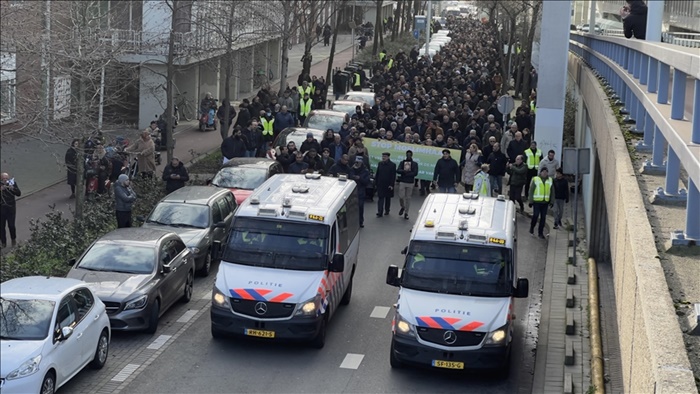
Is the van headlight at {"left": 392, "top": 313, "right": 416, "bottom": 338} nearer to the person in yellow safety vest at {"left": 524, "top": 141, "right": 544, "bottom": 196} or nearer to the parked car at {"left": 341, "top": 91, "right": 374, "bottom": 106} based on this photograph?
the person in yellow safety vest at {"left": 524, "top": 141, "right": 544, "bottom": 196}

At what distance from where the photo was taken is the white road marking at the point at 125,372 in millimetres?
14475

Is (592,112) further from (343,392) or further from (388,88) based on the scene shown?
(388,88)

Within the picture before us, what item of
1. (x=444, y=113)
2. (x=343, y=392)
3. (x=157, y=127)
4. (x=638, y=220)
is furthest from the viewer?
(x=157, y=127)

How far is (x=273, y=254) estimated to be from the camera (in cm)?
1608

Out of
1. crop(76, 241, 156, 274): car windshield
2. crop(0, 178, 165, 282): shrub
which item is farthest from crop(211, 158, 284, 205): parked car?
crop(76, 241, 156, 274): car windshield

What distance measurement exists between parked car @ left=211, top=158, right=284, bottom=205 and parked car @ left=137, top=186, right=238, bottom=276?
197 centimetres

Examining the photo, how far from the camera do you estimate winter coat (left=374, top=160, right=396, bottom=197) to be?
25062 millimetres

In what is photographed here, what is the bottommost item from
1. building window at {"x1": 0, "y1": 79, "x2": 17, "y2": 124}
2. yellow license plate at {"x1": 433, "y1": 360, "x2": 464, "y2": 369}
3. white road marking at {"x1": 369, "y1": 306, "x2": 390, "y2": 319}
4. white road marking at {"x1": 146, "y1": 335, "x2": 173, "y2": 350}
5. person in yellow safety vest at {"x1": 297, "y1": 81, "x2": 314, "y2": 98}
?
white road marking at {"x1": 146, "y1": 335, "x2": 173, "y2": 350}

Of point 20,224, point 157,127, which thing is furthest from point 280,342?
point 157,127

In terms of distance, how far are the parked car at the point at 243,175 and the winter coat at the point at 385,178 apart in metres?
2.29

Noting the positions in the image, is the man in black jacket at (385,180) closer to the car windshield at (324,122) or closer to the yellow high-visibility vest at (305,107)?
the car windshield at (324,122)

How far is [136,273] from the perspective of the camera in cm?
1650

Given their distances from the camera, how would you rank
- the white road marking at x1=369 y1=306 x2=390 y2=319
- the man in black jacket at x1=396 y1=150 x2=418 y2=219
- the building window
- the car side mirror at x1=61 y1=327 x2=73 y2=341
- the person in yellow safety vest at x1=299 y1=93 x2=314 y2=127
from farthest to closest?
1. the person in yellow safety vest at x1=299 y1=93 x2=314 y2=127
2. the man in black jacket at x1=396 y1=150 x2=418 y2=219
3. the building window
4. the white road marking at x1=369 y1=306 x2=390 y2=319
5. the car side mirror at x1=61 y1=327 x2=73 y2=341

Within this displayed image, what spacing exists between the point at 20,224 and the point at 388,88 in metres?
17.3
